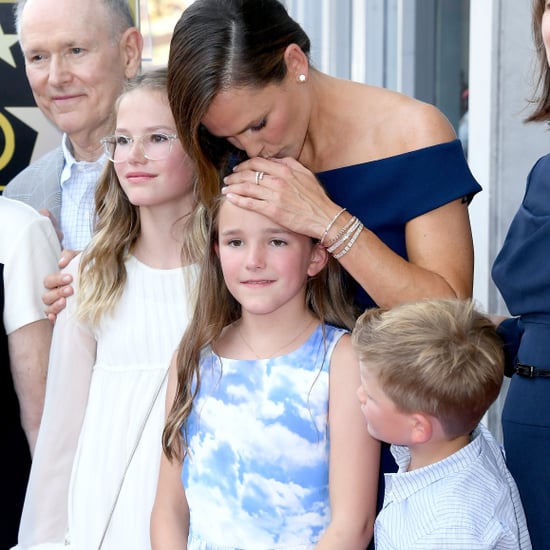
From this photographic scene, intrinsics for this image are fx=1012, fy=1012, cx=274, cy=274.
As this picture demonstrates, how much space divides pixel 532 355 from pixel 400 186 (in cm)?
46

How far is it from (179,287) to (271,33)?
0.62 m

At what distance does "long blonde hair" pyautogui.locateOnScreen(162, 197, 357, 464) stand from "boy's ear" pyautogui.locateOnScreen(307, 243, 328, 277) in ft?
0.10

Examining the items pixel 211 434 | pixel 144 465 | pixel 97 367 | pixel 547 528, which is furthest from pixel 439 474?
pixel 97 367

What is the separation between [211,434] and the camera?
6.66ft

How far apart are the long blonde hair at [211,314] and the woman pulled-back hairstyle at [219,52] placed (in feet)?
0.76

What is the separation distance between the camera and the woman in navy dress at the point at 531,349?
5.88 ft

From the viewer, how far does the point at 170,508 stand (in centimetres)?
209

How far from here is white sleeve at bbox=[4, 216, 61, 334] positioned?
2396mm

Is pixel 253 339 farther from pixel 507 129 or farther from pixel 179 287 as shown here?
pixel 507 129

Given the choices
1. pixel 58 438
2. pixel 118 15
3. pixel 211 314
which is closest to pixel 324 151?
pixel 211 314

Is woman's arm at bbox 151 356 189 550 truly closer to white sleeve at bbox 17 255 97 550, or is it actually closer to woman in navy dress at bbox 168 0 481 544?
white sleeve at bbox 17 255 97 550

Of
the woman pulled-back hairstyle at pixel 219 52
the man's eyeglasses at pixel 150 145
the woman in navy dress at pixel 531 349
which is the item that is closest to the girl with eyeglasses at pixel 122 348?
the man's eyeglasses at pixel 150 145

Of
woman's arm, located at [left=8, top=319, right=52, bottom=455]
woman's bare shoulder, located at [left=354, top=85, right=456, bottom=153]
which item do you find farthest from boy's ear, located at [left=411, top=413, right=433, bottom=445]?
woman's arm, located at [left=8, top=319, right=52, bottom=455]

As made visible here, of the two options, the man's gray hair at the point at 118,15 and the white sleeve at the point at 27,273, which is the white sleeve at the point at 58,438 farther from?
the man's gray hair at the point at 118,15
